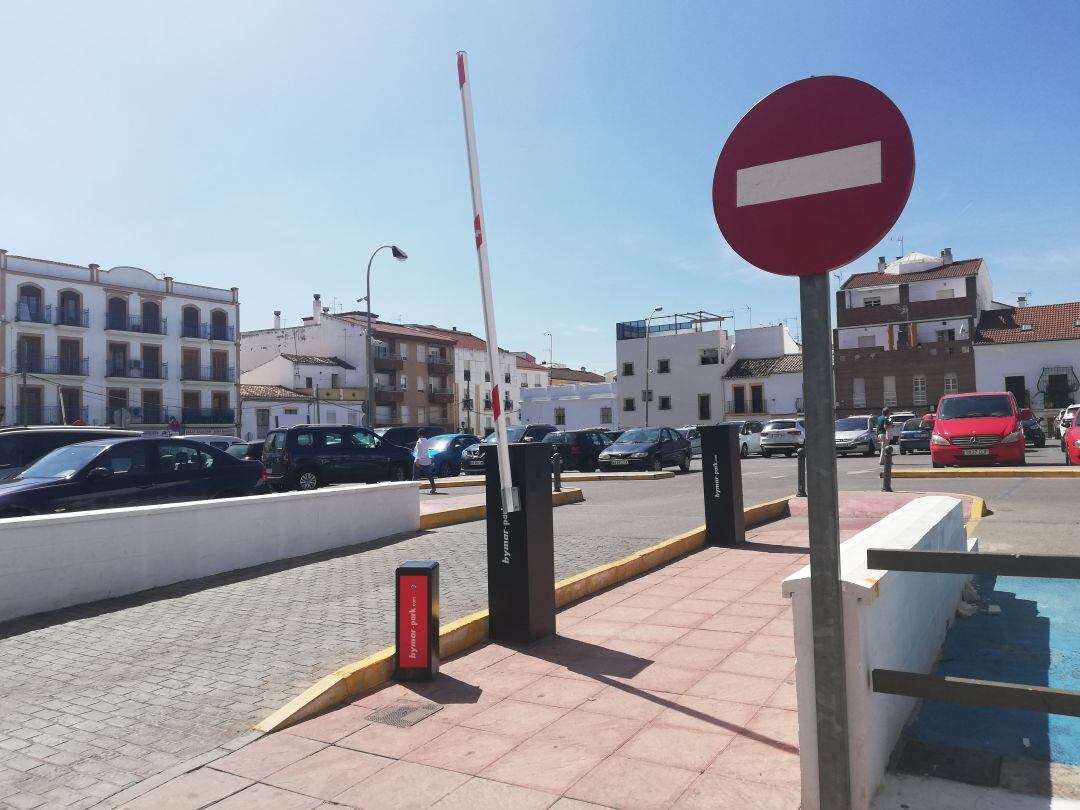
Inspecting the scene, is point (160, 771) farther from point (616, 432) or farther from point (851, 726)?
point (616, 432)

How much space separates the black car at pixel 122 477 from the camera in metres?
8.84

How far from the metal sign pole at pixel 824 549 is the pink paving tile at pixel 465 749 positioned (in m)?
1.48

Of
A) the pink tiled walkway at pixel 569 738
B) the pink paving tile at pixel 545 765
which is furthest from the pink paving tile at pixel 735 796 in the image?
the pink paving tile at pixel 545 765

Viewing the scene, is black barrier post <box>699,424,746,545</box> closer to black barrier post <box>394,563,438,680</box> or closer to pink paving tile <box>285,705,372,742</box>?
black barrier post <box>394,563,438,680</box>

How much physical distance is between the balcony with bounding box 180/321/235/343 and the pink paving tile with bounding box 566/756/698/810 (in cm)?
5737

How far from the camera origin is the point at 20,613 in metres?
6.55

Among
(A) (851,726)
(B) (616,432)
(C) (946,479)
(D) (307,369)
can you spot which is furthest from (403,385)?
(A) (851,726)

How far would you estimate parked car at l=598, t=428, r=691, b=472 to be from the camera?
990 inches

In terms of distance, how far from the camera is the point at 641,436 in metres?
26.4

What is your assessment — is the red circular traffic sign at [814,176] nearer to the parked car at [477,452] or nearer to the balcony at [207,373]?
the parked car at [477,452]

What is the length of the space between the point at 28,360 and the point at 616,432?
36.2 meters

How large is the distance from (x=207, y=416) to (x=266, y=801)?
56051mm

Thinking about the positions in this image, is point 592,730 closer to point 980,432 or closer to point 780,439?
point 980,432

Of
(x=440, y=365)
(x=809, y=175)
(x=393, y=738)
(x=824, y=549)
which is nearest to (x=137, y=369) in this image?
(x=440, y=365)
